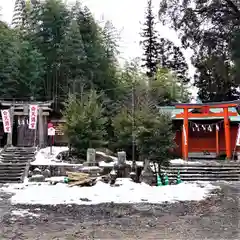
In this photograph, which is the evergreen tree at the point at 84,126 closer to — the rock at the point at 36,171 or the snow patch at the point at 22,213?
the rock at the point at 36,171

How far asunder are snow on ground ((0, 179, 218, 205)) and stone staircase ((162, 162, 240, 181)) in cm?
164

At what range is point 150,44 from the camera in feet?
119

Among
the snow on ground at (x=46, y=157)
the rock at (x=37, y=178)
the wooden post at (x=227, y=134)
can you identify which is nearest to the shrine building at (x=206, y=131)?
the wooden post at (x=227, y=134)

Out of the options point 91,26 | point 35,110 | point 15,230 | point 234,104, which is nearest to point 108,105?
point 91,26

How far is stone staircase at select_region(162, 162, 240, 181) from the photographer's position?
567 inches

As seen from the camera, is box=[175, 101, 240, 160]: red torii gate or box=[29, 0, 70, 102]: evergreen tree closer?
box=[175, 101, 240, 160]: red torii gate

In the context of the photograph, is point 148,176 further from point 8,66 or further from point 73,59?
point 8,66

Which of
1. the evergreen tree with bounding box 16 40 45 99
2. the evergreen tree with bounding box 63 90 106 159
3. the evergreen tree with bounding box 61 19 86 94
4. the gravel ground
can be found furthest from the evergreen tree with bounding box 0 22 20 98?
the gravel ground

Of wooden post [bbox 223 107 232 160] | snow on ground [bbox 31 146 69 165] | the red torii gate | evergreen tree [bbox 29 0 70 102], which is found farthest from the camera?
evergreen tree [bbox 29 0 70 102]

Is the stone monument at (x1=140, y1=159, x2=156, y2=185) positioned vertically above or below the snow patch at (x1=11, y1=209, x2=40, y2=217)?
above

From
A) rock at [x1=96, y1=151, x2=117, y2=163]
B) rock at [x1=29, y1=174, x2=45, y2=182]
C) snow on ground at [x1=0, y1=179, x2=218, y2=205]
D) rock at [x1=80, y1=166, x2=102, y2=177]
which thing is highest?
rock at [x1=96, y1=151, x2=117, y2=163]

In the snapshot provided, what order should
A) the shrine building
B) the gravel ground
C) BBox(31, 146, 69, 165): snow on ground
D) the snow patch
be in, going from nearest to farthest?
the gravel ground < the snow patch < BBox(31, 146, 69, 165): snow on ground < the shrine building

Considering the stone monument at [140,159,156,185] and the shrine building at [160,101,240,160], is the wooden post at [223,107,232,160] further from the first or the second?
the stone monument at [140,159,156,185]

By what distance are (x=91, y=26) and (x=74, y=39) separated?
10.5 feet
